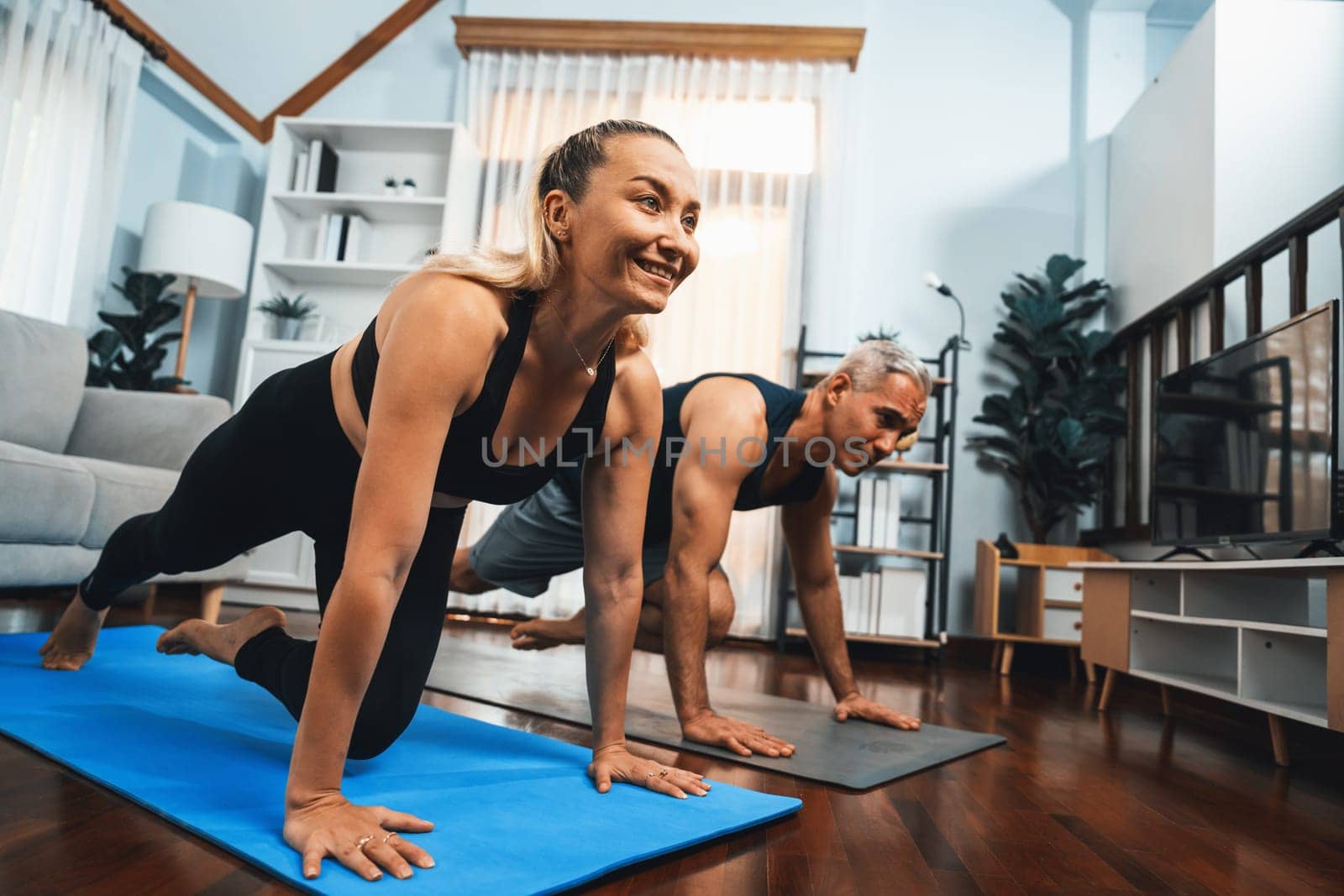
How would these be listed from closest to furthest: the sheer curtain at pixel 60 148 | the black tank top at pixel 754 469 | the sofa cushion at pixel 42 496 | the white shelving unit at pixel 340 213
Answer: the black tank top at pixel 754 469, the sofa cushion at pixel 42 496, the sheer curtain at pixel 60 148, the white shelving unit at pixel 340 213

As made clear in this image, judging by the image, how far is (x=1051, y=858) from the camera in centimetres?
119

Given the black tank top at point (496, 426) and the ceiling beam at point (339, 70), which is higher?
the ceiling beam at point (339, 70)

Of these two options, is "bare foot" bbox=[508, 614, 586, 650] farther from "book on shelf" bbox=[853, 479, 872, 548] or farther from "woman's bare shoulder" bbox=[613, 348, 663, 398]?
"book on shelf" bbox=[853, 479, 872, 548]

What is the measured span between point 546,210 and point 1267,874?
1233mm

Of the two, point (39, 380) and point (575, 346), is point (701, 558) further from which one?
point (39, 380)

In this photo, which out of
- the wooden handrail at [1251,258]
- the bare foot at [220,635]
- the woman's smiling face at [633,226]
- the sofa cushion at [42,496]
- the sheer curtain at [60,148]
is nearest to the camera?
the woman's smiling face at [633,226]

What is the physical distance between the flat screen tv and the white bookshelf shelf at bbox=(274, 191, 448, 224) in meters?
3.19

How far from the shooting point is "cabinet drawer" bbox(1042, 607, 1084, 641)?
141 inches

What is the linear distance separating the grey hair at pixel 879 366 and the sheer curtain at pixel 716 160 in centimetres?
237

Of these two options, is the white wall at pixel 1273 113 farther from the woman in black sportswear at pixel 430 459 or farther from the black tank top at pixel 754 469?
the woman in black sportswear at pixel 430 459

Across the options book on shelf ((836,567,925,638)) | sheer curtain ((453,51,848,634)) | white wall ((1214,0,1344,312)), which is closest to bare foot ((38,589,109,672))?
sheer curtain ((453,51,848,634))

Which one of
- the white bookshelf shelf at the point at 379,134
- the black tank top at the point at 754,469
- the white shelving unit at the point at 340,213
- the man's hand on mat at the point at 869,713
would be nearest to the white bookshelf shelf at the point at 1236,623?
the man's hand on mat at the point at 869,713

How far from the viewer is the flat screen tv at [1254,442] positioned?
7.04ft

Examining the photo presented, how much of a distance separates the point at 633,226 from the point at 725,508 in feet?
2.53
